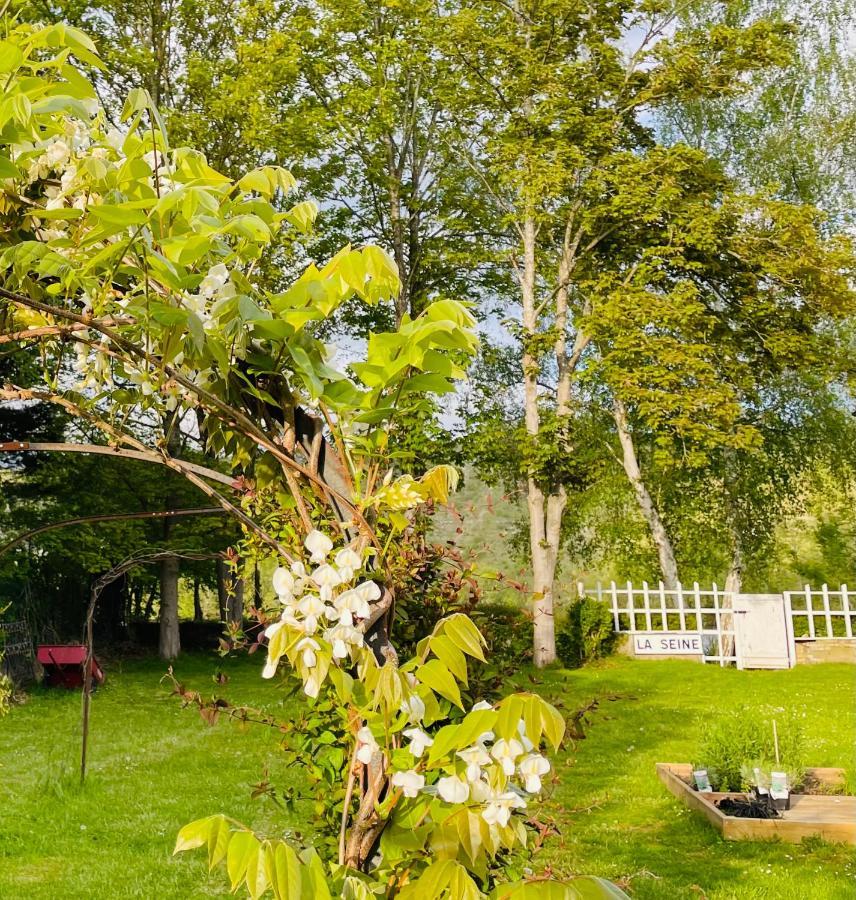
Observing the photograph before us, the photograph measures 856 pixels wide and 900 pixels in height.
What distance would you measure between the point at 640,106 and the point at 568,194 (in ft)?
5.75

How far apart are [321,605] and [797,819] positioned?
17.2 feet

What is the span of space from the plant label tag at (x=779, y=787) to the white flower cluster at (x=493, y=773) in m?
5.05

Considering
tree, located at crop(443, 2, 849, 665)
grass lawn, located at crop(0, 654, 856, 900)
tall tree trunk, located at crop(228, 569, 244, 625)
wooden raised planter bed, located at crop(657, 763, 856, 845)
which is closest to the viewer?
tall tree trunk, located at crop(228, 569, 244, 625)

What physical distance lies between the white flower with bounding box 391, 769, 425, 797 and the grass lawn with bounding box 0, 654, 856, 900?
0.63 metres

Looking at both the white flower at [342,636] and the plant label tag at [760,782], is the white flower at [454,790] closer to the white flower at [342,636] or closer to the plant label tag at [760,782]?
the white flower at [342,636]

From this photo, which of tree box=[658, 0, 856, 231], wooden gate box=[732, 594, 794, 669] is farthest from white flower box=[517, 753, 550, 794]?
tree box=[658, 0, 856, 231]

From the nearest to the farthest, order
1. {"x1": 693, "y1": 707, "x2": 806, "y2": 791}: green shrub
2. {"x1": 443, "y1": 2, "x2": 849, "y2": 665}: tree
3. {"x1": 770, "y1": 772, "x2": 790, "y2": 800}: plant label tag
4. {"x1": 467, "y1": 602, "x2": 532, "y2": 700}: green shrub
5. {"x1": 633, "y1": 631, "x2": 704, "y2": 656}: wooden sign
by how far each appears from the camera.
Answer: {"x1": 467, "y1": 602, "x2": 532, "y2": 700}: green shrub, {"x1": 770, "y1": 772, "x2": 790, "y2": 800}: plant label tag, {"x1": 693, "y1": 707, "x2": 806, "y2": 791}: green shrub, {"x1": 443, "y1": 2, "x2": 849, "y2": 665}: tree, {"x1": 633, "y1": 631, "x2": 704, "y2": 656}: wooden sign

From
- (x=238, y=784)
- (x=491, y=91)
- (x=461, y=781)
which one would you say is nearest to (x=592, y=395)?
(x=491, y=91)

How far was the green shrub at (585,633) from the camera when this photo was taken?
545 inches

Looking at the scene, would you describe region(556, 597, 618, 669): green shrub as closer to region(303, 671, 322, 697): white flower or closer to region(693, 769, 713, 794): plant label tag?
region(693, 769, 713, 794): plant label tag

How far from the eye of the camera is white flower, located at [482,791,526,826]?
1.12 metres

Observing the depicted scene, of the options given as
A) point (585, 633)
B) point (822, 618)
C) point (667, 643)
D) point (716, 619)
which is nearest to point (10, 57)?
point (585, 633)

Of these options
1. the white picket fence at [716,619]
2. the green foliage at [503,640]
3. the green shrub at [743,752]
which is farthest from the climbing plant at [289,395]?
the white picket fence at [716,619]

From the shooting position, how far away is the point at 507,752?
3.70 feet
